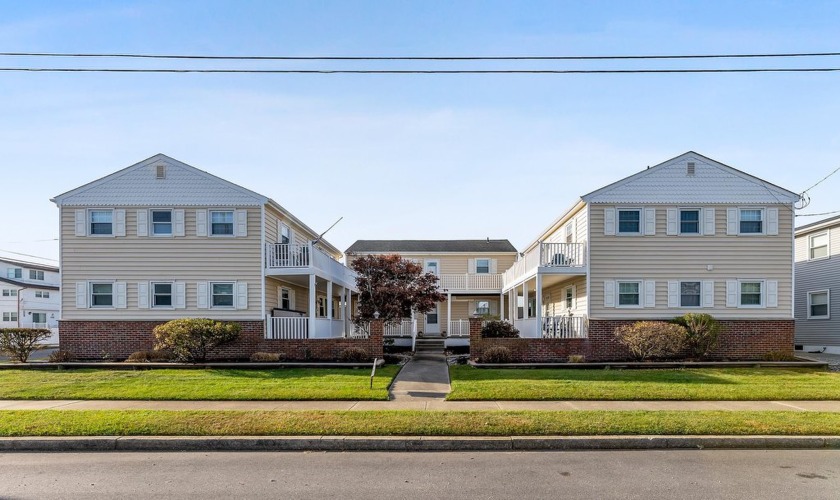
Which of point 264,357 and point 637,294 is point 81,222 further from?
point 637,294

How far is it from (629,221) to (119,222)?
17713 mm

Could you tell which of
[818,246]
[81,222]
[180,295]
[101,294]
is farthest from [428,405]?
[818,246]

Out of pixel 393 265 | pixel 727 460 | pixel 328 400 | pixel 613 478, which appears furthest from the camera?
pixel 393 265

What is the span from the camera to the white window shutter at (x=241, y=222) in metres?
19.6

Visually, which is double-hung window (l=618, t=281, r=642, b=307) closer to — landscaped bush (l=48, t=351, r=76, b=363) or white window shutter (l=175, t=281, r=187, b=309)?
white window shutter (l=175, t=281, r=187, b=309)

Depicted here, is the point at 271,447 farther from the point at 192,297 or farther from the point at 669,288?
the point at 669,288

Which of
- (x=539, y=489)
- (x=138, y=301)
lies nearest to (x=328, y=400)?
(x=539, y=489)

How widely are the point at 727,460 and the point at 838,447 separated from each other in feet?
6.78

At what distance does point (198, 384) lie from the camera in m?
12.9

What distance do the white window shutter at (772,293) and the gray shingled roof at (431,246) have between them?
15136 mm

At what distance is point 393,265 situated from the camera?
70.2 ft

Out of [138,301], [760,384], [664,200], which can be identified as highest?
[664,200]

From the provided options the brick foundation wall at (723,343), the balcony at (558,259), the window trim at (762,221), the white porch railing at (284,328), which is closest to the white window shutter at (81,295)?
the white porch railing at (284,328)

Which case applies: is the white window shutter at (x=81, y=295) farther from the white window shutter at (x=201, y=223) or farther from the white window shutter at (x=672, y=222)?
the white window shutter at (x=672, y=222)
